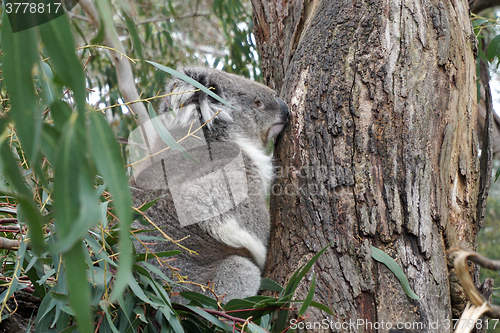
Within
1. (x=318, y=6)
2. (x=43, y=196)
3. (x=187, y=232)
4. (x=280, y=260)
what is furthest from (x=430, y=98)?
A: (x=43, y=196)

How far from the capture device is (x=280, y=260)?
1.65m

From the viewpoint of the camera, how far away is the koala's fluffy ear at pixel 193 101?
2.15 metres

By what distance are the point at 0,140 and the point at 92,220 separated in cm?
33

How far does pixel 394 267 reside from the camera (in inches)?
53.9

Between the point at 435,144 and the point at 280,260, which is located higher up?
the point at 435,144

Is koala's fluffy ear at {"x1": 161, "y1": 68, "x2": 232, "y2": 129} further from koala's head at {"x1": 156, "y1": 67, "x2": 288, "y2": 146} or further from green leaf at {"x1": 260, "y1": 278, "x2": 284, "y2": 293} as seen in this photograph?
green leaf at {"x1": 260, "y1": 278, "x2": 284, "y2": 293}

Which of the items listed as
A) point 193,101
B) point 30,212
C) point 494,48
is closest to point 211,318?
point 30,212

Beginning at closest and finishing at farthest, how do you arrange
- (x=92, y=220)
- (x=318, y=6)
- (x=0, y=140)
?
(x=92, y=220) < (x=0, y=140) < (x=318, y=6)

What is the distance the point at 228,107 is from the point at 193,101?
234mm

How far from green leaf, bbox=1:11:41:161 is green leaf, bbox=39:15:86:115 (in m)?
0.04

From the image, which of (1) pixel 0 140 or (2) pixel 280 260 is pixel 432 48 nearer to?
(2) pixel 280 260

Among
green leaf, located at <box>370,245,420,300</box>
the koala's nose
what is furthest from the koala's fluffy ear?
green leaf, located at <box>370,245,420,300</box>

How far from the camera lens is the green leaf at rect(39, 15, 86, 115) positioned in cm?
70

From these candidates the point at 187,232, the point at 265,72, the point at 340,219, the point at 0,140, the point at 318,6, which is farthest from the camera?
the point at 265,72
